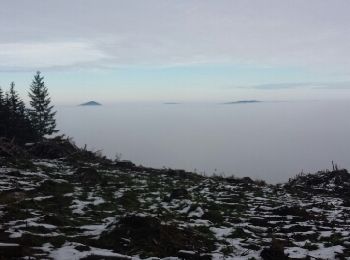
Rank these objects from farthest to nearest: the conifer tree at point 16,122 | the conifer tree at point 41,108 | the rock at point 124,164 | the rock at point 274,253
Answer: the conifer tree at point 41,108 → the conifer tree at point 16,122 → the rock at point 124,164 → the rock at point 274,253

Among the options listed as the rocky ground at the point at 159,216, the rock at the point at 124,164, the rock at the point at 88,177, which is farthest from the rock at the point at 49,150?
the rock at the point at 88,177

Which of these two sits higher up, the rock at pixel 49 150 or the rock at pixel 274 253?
the rock at pixel 49 150

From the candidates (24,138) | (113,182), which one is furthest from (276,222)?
(24,138)

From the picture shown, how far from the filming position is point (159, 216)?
14.1 m

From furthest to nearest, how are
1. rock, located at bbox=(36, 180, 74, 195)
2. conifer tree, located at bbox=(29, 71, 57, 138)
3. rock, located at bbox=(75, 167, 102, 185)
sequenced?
1. conifer tree, located at bbox=(29, 71, 57, 138)
2. rock, located at bbox=(75, 167, 102, 185)
3. rock, located at bbox=(36, 180, 74, 195)

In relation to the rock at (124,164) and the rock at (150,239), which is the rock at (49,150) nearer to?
the rock at (124,164)

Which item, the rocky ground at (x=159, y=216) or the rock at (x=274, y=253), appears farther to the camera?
the rocky ground at (x=159, y=216)

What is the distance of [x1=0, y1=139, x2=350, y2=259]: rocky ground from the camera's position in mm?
10547

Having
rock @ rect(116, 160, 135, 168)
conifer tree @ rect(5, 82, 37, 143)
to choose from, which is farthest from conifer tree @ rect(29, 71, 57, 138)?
rock @ rect(116, 160, 135, 168)

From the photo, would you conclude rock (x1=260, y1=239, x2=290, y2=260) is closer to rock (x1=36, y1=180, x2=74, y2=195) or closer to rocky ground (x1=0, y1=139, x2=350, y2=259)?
rocky ground (x1=0, y1=139, x2=350, y2=259)

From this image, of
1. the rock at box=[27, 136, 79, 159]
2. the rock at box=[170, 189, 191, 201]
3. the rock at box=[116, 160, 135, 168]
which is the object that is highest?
the rock at box=[27, 136, 79, 159]

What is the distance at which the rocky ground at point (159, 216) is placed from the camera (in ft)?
34.6

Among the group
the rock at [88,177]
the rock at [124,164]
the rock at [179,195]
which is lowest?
→ the rock at [124,164]

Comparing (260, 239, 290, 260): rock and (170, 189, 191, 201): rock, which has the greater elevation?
(260, 239, 290, 260): rock
